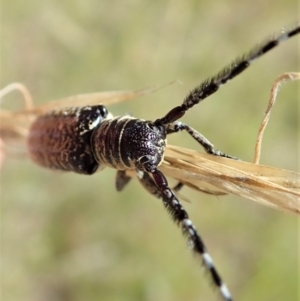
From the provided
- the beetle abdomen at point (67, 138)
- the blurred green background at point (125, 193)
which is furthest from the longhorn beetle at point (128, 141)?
the blurred green background at point (125, 193)

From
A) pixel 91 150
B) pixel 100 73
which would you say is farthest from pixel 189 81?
pixel 91 150

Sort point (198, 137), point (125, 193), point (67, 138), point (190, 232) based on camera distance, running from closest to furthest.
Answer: point (190, 232), point (198, 137), point (67, 138), point (125, 193)

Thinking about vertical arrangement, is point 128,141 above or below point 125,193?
below

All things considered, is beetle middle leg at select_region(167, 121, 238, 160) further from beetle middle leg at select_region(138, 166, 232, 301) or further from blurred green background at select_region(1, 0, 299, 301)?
blurred green background at select_region(1, 0, 299, 301)

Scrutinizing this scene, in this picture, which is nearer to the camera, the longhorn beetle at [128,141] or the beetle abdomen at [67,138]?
the longhorn beetle at [128,141]

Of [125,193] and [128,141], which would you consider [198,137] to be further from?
[125,193]

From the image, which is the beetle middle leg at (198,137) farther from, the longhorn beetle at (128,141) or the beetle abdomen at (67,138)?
the beetle abdomen at (67,138)

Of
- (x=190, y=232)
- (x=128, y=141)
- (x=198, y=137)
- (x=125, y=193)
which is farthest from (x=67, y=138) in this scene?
(x=125, y=193)
